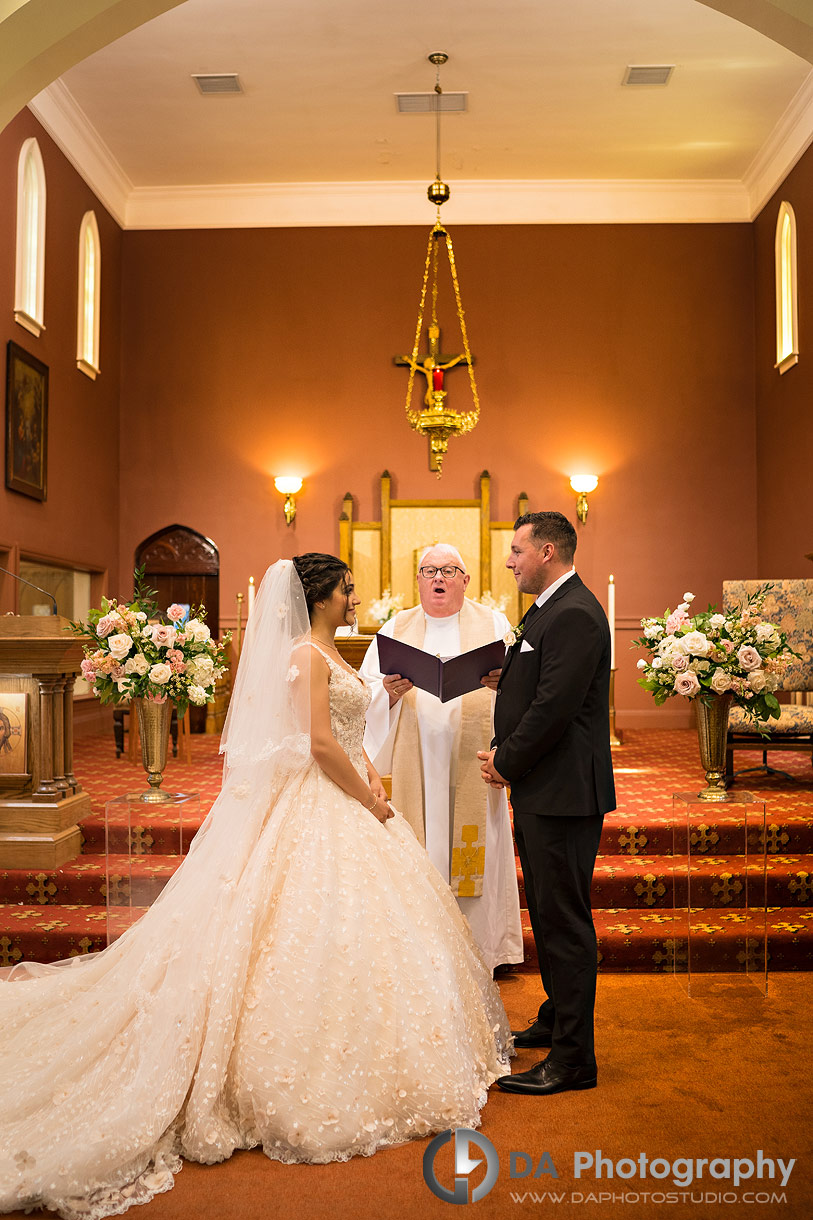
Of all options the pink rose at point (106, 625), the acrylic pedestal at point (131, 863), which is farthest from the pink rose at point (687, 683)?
the pink rose at point (106, 625)

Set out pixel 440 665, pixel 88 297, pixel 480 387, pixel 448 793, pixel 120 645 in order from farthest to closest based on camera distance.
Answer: pixel 480 387 → pixel 88 297 → pixel 120 645 → pixel 448 793 → pixel 440 665

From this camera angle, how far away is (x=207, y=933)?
3.23m

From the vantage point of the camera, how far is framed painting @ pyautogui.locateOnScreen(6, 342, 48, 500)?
8.55 metres

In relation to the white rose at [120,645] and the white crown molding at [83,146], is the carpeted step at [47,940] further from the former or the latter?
the white crown molding at [83,146]

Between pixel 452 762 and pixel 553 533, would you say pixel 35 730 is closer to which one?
pixel 452 762

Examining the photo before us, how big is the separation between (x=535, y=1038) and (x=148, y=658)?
266 cm

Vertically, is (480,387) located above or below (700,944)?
above

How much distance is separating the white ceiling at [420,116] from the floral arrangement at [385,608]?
4.35 m

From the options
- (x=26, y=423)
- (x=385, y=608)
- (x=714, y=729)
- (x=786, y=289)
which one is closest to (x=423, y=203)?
(x=786, y=289)

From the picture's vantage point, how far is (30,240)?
9062 mm

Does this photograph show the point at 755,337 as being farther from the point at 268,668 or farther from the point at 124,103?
the point at 268,668

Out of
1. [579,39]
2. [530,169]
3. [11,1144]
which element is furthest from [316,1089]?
[530,169]

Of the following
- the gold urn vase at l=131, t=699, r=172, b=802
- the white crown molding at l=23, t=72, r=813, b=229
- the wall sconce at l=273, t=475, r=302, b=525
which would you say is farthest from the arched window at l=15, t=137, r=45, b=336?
the gold urn vase at l=131, t=699, r=172, b=802

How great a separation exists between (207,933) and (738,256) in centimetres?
1040
